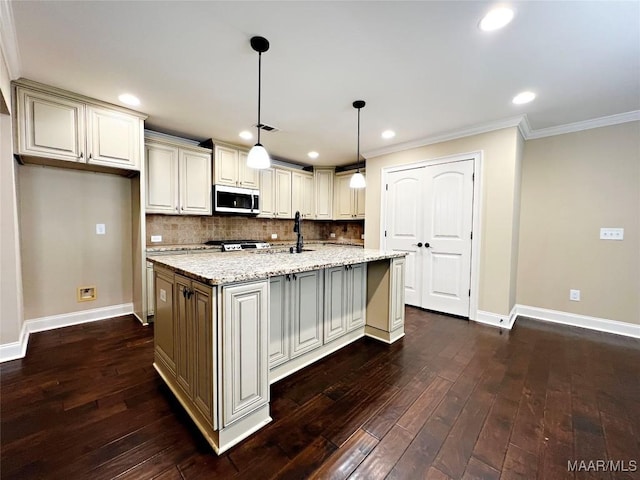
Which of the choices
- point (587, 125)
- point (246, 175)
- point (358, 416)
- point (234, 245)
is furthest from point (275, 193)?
point (587, 125)

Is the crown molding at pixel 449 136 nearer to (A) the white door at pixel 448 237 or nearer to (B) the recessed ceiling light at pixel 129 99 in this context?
(A) the white door at pixel 448 237

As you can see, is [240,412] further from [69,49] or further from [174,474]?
[69,49]

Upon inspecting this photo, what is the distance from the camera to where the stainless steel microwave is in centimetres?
380

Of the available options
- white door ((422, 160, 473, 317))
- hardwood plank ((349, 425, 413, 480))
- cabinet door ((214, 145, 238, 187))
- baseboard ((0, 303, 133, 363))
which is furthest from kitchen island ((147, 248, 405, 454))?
cabinet door ((214, 145, 238, 187))

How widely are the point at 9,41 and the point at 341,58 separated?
231 centimetres

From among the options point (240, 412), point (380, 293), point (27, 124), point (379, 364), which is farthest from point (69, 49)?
point (379, 364)

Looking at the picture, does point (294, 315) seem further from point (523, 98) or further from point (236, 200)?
point (523, 98)

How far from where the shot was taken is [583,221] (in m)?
3.13

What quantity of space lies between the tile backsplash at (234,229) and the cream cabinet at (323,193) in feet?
1.58

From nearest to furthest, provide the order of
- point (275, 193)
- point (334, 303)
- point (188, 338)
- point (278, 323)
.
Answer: point (188, 338) → point (278, 323) → point (334, 303) → point (275, 193)

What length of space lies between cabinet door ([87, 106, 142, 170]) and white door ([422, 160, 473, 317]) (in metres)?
3.66

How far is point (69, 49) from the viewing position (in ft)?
6.27

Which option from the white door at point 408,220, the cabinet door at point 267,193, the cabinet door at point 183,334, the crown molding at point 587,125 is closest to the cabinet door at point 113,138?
the cabinet door at point 267,193

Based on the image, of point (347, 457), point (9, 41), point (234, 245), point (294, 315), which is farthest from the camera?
point (234, 245)
